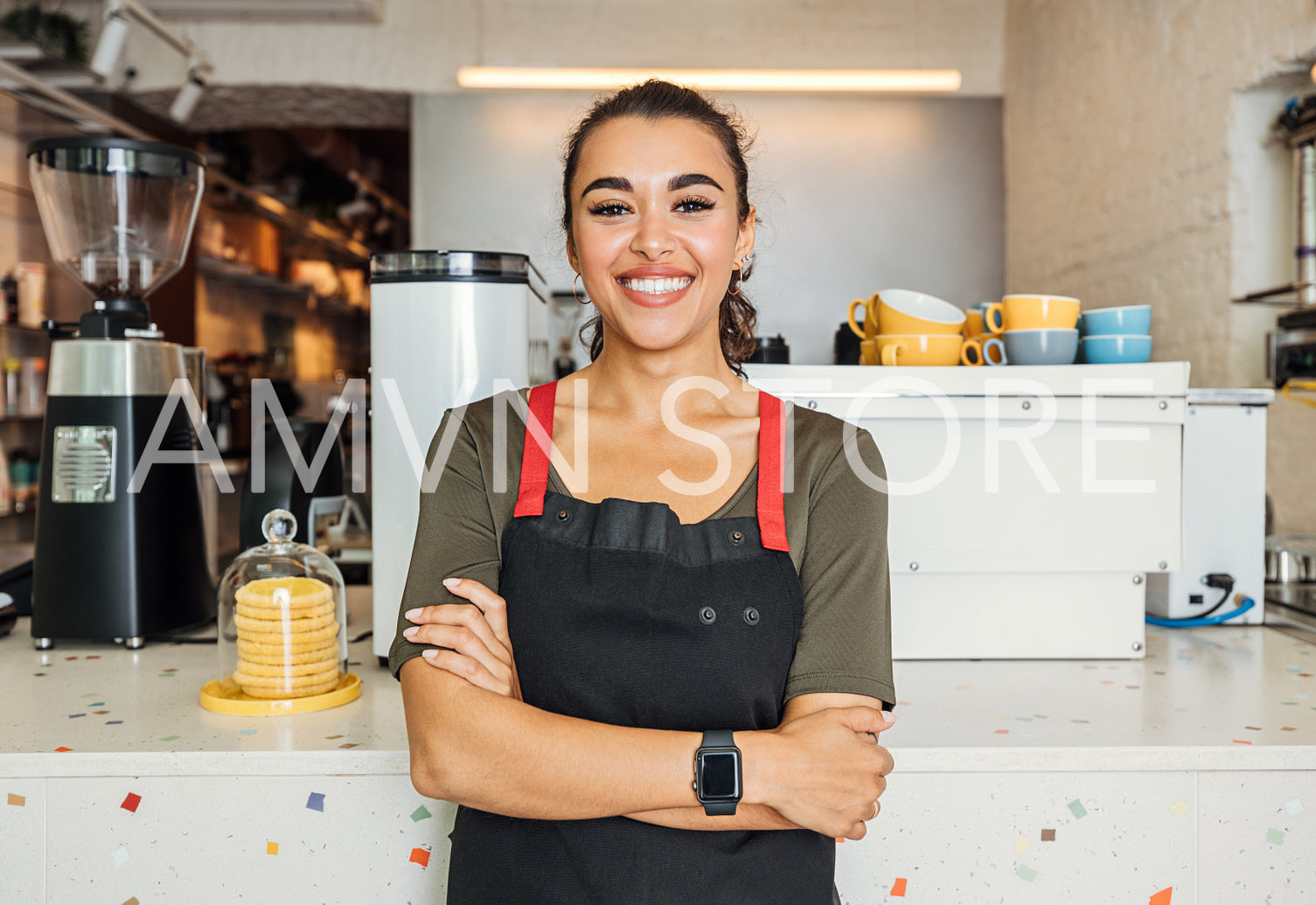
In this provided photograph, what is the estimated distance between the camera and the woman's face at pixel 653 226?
1066 millimetres

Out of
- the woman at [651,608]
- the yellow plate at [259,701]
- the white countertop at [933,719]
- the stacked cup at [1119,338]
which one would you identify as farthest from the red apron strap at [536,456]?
the stacked cup at [1119,338]

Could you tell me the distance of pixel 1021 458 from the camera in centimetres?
152

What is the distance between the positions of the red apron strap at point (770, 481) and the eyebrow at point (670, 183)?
0.84 feet

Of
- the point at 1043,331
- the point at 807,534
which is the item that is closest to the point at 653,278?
the point at 807,534

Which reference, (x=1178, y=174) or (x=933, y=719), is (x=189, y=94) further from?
(x=933, y=719)

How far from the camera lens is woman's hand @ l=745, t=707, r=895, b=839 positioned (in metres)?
0.95

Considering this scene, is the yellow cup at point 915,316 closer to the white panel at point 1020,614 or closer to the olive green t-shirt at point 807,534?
the white panel at point 1020,614

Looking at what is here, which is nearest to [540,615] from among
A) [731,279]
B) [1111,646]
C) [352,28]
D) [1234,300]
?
[731,279]

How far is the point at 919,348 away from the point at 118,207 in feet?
4.59

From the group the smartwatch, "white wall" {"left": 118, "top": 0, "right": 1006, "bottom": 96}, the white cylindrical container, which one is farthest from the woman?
"white wall" {"left": 118, "top": 0, "right": 1006, "bottom": 96}

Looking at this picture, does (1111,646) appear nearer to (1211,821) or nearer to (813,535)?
(1211,821)

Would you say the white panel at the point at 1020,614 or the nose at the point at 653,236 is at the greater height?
the nose at the point at 653,236

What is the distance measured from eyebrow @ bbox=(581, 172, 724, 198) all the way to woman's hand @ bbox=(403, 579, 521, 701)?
1.43 feet

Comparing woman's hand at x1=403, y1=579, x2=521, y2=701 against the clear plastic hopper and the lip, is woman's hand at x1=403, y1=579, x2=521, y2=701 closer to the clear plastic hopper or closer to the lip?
the lip
